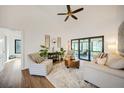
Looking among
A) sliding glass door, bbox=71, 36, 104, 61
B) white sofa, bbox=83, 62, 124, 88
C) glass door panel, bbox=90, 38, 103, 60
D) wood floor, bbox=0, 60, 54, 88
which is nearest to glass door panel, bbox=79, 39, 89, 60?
sliding glass door, bbox=71, 36, 104, 61

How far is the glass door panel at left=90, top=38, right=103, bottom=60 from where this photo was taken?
3.01 meters

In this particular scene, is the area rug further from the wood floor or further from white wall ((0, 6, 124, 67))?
white wall ((0, 6, 124, 67))

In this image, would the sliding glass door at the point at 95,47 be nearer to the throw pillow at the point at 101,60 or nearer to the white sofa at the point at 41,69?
the throw pillow at the point at 101,60

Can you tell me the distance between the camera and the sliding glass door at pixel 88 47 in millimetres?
2955

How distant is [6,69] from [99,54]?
92.0 inches

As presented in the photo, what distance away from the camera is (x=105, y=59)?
3152 millimetres

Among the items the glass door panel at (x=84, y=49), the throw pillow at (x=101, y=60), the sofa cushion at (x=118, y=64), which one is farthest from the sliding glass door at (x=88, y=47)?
the sofa cushion at (x=118, y=64)

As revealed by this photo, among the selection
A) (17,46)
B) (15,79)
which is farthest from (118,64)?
(15,79)

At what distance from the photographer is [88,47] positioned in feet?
9.61

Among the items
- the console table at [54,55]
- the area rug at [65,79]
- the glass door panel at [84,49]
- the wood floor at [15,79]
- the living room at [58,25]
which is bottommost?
the area rug at [65,79]

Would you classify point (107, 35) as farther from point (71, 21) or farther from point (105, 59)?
point (71, 21)

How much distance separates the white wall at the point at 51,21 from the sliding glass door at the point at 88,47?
0.62 feet

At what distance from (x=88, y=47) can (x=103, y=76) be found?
736mm

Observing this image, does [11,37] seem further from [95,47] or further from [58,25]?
[95,47]
